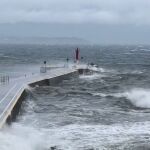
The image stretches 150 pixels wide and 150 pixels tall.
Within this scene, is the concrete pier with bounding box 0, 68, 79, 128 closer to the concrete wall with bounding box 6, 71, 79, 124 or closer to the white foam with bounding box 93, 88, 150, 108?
the concrete wall with bounding box 6, 71, 79, 124

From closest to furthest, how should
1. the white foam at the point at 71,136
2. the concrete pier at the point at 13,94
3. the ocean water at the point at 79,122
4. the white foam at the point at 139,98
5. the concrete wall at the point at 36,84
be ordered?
1. the white foam at the point at 71,136
2. the ocean water at the point at 79,122
3. the concrete pier at the point at 13,94
4. the concrete wall at the point at 36,84
5. the white foam at the point at 139,98

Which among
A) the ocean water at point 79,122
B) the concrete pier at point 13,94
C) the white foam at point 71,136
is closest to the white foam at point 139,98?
the ocean water at point 79,122

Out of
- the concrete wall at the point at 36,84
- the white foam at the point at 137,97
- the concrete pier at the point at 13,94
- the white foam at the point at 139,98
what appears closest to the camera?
the concrete pier at the point at 13,94

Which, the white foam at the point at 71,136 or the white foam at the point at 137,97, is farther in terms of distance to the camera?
the white foam at the point at 137,97

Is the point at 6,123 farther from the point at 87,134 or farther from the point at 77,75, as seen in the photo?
the point at 77,75

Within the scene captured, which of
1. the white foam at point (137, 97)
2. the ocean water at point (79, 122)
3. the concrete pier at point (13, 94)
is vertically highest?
the concrete pier at point (13, 94)

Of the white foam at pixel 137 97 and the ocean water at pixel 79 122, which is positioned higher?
the ocean water at pixel 79 122

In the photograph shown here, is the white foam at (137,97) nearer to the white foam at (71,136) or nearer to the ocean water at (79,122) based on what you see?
the ocean water at (79,122)

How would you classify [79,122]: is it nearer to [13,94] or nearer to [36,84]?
[13,94]

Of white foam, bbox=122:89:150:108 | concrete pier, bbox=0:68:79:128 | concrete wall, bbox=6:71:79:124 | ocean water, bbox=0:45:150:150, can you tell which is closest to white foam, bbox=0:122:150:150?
ocean water, bbox=0:45:150:150

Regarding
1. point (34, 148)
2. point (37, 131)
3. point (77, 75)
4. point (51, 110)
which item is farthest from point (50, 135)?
point (77, 75)

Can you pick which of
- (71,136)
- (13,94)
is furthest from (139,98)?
(71,136)
